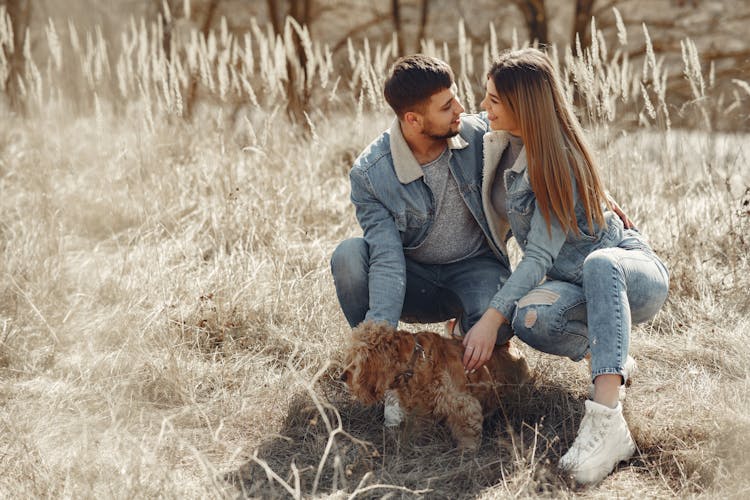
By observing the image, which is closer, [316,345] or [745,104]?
[316,345]

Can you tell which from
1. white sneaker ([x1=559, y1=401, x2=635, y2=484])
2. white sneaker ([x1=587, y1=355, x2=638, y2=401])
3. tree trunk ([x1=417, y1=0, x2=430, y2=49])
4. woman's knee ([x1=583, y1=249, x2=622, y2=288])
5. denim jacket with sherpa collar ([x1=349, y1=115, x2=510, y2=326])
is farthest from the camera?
tree trunk ([x1=417, y1=0, x2=430, y2=49])

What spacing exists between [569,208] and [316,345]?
121 cm

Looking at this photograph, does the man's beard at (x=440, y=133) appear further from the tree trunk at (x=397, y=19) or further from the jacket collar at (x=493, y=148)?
the tree trunk at (x=397, y=19)

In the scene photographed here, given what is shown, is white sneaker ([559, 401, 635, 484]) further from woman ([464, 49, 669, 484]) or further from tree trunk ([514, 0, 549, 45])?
tree trunk ([514, 0, 549, 45])

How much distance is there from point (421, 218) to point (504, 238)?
0.34 meters

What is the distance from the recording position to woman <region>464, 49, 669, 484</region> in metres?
2.38

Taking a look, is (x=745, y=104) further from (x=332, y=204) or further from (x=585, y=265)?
(x=585, y=265)

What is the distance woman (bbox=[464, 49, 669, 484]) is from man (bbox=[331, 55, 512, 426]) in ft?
0.71

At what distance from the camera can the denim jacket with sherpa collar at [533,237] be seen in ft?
8.38

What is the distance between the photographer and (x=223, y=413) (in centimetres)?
288

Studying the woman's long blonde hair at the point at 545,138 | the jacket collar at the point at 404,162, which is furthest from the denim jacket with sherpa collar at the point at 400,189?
the woman's long blonde hair at the point at 545,138

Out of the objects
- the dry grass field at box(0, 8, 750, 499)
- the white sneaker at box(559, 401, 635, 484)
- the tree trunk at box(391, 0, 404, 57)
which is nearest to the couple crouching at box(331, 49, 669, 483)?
the white sneaker at box(559, 401, 635, 484)

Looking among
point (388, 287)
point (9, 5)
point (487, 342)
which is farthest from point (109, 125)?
point (487, 342)

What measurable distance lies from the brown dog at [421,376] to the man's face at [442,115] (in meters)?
0.75
